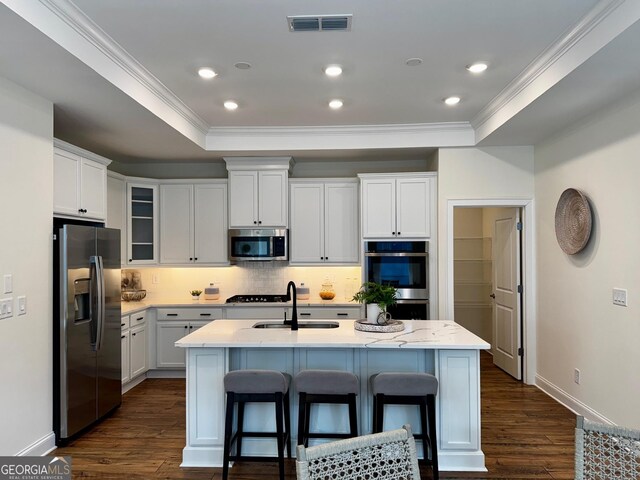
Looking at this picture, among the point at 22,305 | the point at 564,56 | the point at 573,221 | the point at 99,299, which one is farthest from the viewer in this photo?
the point at 573,221

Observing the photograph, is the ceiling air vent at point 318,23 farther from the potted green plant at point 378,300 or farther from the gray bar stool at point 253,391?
the gray bar stool at point 253,391

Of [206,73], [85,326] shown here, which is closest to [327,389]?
[85,326]

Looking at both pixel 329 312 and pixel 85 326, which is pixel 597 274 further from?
Answer: pixel 85 326

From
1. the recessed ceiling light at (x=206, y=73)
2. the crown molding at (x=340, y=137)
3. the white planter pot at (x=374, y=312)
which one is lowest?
the white planter pot at (x=374, y=312)

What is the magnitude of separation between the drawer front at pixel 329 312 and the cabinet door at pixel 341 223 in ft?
2.01

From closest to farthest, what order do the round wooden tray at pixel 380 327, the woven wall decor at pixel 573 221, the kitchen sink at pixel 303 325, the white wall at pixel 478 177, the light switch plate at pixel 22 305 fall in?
the light switch plate at pixel 22 305, the round wooden tray at pixel 380 327, the kitchen sink at pixel 303 325, the woven wall decor at pixel 573 221, the white wall at pixel 478 177

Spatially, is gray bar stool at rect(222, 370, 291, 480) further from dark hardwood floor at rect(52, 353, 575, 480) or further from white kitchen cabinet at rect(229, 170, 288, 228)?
white kitchen cabinet at rect(229, 170, 288, 228)

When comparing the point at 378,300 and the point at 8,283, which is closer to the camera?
the point at 8,283

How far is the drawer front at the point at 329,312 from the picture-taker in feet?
16.5

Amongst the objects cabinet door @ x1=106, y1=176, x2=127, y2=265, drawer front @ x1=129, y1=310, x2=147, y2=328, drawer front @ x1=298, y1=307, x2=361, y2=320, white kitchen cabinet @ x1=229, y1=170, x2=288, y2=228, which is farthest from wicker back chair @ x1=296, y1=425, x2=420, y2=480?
cabinet door @ x1=106, y1=176, x2=127, y2=265

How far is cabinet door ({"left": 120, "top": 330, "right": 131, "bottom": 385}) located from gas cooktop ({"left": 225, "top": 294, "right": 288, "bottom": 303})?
119 cm

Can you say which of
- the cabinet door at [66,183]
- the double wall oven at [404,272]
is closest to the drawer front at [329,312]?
the double wall oven at [404,272]

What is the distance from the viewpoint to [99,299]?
3576mm

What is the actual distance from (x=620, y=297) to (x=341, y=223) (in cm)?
295
